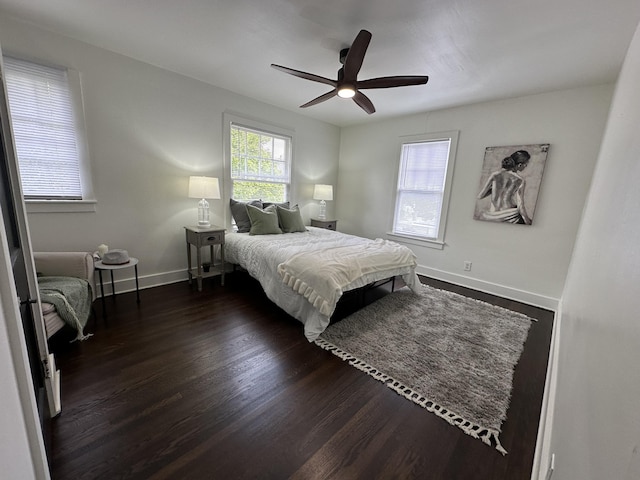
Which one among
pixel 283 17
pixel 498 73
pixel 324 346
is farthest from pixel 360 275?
pixel 498 73

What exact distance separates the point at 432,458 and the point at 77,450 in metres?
1.71

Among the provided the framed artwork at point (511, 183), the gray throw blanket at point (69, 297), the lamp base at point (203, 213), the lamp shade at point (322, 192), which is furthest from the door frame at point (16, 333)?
the framed artwork at point (511, 183)

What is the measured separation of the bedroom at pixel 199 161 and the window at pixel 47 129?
105 millimetres

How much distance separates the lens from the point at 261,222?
3.49 m

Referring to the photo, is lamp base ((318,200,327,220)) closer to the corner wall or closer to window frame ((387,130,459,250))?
window frame ((387,130,459,250))

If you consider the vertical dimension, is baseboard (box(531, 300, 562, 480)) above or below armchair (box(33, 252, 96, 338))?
below

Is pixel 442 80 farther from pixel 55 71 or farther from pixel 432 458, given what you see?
pixel 55 71

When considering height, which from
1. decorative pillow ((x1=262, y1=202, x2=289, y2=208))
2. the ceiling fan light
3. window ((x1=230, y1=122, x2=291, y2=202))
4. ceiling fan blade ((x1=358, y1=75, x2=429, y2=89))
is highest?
ceiling fan blade ((x1=358, y1=75, x2=429, y2=89))

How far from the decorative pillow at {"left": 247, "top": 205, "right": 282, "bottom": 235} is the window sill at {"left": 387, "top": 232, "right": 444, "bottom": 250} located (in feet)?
6.78

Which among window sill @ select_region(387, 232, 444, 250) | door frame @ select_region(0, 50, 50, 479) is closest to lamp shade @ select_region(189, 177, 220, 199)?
door frame @ select_region(0, 50, 50, 479)

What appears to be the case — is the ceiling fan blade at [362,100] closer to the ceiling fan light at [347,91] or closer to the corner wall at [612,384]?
the ceiling fan light at [347,91]

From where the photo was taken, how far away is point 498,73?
263 cm

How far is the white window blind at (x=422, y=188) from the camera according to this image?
3.95 meters

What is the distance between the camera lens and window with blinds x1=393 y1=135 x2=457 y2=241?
3904 mm
